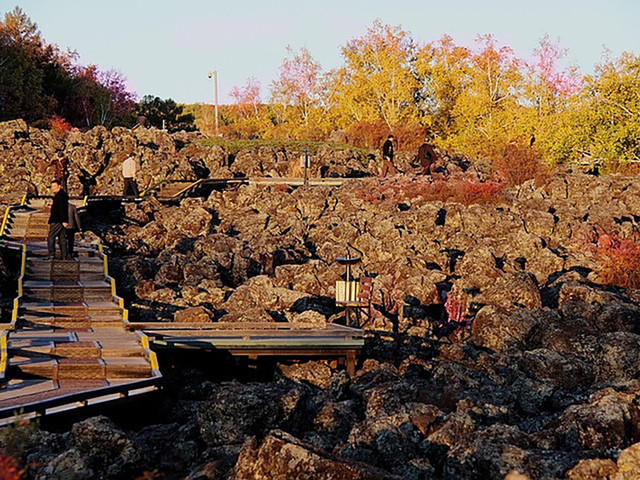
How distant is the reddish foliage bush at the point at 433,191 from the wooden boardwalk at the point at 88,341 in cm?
1218

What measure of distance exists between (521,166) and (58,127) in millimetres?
23769

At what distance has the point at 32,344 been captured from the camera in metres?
13.3

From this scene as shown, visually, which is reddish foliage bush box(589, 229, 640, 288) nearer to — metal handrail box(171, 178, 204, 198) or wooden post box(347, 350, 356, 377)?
wooden post box(347, 350, 356, 377)

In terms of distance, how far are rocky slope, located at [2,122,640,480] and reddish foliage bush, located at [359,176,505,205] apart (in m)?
0.15

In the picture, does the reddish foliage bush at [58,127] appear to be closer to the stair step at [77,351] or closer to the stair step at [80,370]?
the stair step at [77,351]

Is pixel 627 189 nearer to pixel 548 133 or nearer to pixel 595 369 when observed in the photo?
pixel 548 133

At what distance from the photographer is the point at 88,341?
1372 centimetres

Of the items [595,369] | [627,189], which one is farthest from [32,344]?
[627,189]

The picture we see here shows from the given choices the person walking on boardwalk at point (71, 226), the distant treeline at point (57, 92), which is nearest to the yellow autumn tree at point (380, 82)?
the distant treeline at point (57, 92)

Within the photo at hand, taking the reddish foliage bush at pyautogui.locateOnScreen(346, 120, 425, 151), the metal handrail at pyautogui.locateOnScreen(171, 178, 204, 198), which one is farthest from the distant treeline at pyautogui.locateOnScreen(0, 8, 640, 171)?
the metal handrail at pyautogui.locateOnScreen(171, 178, 204, 198)

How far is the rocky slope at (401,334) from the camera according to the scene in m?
8.87

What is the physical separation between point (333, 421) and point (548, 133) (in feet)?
90.5

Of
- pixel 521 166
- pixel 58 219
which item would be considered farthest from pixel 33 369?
pixel 521 166

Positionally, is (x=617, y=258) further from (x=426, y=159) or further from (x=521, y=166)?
(x=426, y=159)
